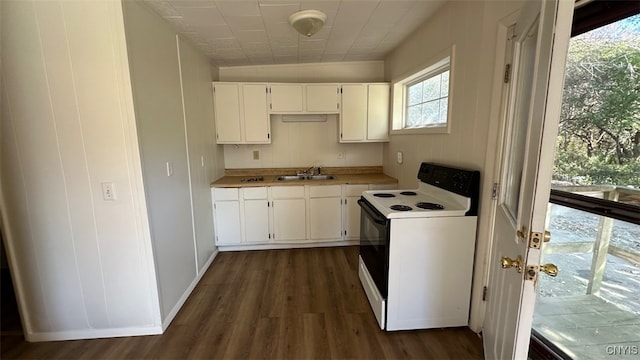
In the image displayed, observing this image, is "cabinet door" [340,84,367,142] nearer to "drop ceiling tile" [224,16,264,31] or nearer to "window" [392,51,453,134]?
"window" [392,51,453,134]

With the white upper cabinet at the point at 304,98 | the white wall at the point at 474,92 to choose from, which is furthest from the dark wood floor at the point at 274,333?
the white upper cabinet at the point at 304,98

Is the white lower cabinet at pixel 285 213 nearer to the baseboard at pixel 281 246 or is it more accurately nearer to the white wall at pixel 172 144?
the baseboard at pixel 281 246

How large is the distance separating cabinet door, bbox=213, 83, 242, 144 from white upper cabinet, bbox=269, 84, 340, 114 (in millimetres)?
434

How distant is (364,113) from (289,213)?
1.56m

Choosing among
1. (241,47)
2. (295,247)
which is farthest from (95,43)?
(295,247)

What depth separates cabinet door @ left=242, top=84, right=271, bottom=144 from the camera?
3244 mm

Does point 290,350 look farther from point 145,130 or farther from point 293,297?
point 145,130

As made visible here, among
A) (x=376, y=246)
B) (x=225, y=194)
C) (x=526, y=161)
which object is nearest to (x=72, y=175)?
(x=225, y=194)

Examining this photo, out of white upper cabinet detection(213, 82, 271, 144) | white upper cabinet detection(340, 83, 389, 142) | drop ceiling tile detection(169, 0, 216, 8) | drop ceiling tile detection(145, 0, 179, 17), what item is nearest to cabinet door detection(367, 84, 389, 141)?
white upper cabinet detection(340, 83, 389, 142)

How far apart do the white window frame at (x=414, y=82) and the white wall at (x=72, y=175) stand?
2205 mm

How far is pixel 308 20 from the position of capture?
1.89 m

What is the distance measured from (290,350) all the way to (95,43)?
226cm

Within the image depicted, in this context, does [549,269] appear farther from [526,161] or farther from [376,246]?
[376,246]

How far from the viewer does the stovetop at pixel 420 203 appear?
1.77 m
